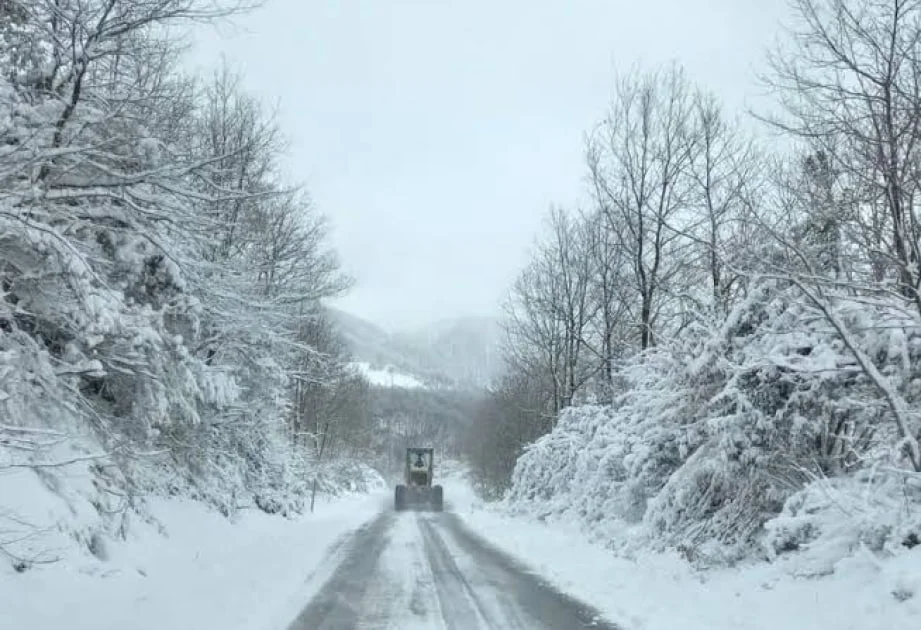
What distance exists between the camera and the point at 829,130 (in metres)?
8.98

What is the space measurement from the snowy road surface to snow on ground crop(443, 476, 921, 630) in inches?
23.9

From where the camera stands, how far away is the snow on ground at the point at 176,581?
7031 millimetres

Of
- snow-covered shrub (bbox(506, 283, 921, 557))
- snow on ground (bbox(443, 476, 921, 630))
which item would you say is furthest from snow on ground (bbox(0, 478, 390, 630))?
snow-covered shrub (bbox(506, 283, 921, 557))

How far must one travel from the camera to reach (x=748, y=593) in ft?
30.7

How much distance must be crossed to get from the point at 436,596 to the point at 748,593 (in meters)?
4.14

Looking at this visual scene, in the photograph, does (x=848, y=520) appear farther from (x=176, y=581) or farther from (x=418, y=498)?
(x=418, y=498)

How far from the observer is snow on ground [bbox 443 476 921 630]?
A: 7223 millimetres

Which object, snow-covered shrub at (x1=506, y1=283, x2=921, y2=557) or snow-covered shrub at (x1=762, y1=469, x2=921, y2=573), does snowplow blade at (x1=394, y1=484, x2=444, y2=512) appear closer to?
snow-covered shrub at (x1=506, y1=283, x2=921, y2=557)

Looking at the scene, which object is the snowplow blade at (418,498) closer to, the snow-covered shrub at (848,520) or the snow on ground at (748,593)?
the snow on ground at (748,593)

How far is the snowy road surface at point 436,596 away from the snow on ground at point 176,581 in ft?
1.66

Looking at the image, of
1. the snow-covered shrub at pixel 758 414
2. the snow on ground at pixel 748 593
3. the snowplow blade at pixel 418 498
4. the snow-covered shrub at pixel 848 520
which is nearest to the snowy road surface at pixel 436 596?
Answer: the snow on ground at pixel 748 593

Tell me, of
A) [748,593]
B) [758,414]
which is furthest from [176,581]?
[758,414]

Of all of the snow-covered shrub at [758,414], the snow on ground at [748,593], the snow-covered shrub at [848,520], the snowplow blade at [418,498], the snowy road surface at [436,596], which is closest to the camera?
the snow on ground at [748,593]

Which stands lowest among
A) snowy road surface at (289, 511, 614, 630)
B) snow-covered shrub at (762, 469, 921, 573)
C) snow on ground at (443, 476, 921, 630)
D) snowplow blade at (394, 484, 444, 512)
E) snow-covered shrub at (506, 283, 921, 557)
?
snowplow blade at (394, 484, 444, 512)
